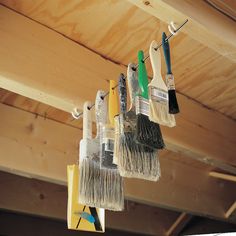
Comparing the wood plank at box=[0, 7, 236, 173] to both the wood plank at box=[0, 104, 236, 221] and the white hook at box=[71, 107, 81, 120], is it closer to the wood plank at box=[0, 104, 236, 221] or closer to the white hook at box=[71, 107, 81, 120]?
the white hook at box=[71, 107, 81, 120]

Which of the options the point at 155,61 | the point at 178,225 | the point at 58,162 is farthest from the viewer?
the point at 178,225

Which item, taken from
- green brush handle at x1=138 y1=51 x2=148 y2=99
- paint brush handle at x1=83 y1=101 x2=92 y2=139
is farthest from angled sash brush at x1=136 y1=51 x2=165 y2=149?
paint brush handle at x1=83 y1=101 x2=92 y2=139

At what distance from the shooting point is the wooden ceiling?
4.43 ft

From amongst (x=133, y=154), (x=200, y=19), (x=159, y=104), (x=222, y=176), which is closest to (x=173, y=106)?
(x=159, y=104)

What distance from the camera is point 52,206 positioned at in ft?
8.05

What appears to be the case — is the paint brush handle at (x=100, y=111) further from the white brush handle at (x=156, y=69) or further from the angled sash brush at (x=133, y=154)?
the white brush handle at (x=156, y=69)

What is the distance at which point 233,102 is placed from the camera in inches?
75.0

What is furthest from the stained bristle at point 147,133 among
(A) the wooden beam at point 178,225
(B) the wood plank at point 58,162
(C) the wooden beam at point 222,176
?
(A) the wooden beam at point 178,225

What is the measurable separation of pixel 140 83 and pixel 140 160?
19cm

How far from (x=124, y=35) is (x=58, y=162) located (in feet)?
2.32

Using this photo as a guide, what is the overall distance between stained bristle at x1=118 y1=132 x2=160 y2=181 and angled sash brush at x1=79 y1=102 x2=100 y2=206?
14 centimetres

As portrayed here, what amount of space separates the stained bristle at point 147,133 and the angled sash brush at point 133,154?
0.04m

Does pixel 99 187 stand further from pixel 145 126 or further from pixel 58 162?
pixel 58 162

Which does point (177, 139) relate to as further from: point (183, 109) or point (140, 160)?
point (140, 160)
